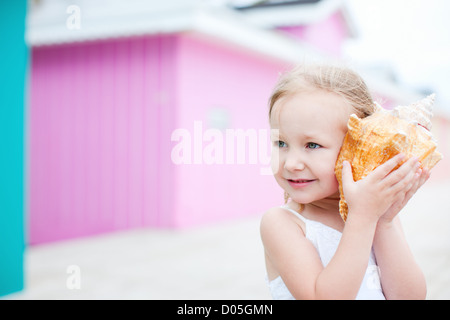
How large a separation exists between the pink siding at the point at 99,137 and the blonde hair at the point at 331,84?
5348mm

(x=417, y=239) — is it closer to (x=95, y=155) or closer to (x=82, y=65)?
Answer: (x=95, y=155)

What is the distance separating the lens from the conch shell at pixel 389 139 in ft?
3.56

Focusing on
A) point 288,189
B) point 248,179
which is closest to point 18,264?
point 288,189

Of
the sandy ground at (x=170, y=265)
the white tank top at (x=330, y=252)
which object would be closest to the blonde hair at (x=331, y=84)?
the white tank top at (x=330, y=252)

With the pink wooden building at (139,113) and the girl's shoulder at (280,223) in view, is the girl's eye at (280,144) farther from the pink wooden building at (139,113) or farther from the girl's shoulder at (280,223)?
the pink wooden building at (139,113)

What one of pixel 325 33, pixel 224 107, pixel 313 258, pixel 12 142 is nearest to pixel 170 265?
pixel 12 142

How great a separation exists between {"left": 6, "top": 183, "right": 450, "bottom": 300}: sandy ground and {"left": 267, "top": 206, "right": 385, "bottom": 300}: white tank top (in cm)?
168

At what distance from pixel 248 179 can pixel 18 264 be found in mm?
5001

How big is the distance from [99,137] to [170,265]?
3.35 metres

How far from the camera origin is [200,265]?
4270mm

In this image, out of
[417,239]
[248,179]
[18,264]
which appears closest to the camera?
[18,264]

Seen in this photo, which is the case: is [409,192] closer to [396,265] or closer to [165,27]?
[396,265]

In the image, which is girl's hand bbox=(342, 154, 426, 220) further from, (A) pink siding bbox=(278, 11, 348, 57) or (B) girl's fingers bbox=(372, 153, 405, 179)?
(A) pink siding bbox=(278, 11, 348, 57)
